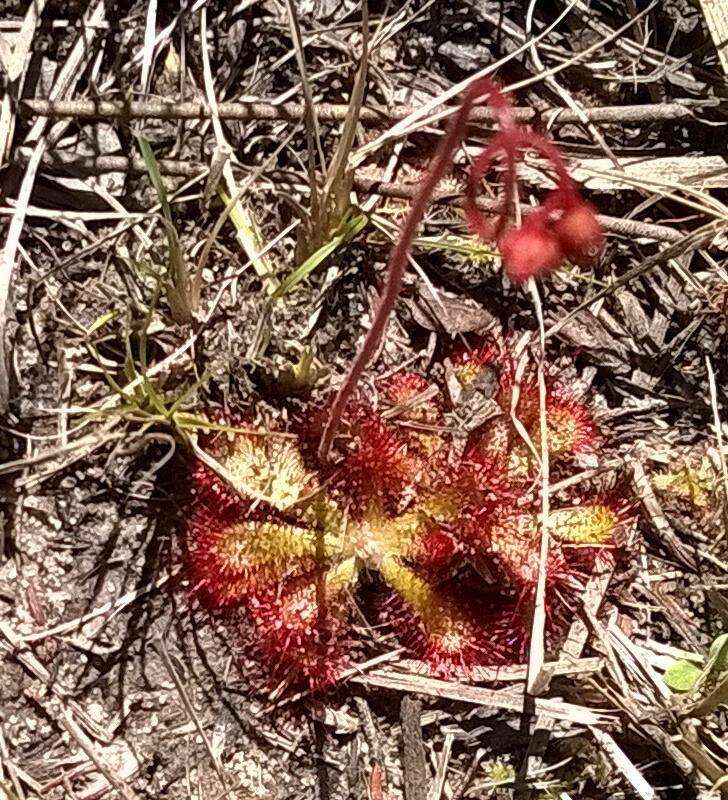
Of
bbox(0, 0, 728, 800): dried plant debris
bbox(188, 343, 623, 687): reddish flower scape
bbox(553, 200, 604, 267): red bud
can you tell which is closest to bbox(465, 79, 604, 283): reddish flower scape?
bbox(553, 200, 604, 267): red bud

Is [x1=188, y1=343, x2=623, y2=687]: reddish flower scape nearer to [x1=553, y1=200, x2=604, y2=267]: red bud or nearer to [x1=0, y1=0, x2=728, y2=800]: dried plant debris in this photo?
[x1=0, y1=0, x2=728, y2=800]: dried plant debris

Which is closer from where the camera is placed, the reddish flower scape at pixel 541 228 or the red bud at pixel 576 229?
the reddish flower scape at pixel 541 228

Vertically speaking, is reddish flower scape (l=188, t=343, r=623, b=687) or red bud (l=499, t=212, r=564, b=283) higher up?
red bud (l=499, t=212, r=564, b=283)

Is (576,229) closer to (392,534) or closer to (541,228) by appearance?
(541,228)

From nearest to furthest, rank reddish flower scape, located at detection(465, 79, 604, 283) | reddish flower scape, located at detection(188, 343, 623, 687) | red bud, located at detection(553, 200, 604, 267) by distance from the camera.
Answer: reddish flower scape, located at detection(465, 79, 604, 283)
red bud, located at detection(553, 200, 604, 267)
reddish flower scape, located at detection(188, 343, 623, 687)

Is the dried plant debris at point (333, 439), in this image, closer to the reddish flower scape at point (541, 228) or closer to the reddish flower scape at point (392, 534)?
the reddish flower scape at point (392, 534)

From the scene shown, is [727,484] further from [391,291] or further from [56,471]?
[56,471]

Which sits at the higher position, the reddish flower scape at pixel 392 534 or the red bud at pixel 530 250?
the red bud at pixel 530 250

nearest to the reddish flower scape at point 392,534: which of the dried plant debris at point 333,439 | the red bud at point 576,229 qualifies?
the dried plant debris at point 333,439
